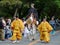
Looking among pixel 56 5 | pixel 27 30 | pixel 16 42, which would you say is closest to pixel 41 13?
pixel 56 5

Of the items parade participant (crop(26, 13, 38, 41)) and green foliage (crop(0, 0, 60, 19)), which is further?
green foliage (crop(0, 0, 60, 19))

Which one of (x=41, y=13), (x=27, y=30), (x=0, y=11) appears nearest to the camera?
(x=27, y=30)

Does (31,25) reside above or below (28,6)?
below

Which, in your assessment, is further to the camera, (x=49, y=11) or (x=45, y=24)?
(x=49, y=11)

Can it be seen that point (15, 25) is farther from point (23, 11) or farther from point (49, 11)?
point (23, 11)

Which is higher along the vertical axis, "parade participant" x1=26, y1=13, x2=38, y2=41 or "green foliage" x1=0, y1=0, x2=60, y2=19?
"green foliage" x1=0, y1=0, x2=60, y2=19

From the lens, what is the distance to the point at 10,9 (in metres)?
30.7

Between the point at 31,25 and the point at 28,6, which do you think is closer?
the point at 31,25

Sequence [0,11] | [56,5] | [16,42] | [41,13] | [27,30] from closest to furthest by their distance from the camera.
Answer: [16,42]
[27,30]
[56,5]
[0,11]
[41,13]

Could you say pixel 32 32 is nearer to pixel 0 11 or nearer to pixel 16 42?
pixel 16 42

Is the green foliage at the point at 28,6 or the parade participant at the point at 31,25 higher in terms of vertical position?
the green foliage at the point at 28,6

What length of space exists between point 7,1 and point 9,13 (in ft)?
11.3

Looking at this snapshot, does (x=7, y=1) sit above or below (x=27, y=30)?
above

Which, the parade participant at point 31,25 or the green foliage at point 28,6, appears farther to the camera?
the green foliage at point 28,6
